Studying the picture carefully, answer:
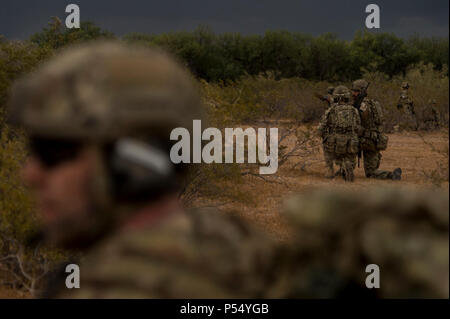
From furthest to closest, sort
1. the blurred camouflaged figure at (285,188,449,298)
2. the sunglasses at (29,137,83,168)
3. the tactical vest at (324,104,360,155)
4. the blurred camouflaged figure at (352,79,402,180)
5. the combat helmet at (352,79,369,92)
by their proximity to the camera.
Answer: the combat helmet at (352,79,369,92) → the blurred camouflaged figure at (352,79,402,180) → the tactical vest at (324,104,360,155) → the sunglasses at (29,137,83,168) → the blurred camouflaged figure at (285,188,449,298)

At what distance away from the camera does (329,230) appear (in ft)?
3.21

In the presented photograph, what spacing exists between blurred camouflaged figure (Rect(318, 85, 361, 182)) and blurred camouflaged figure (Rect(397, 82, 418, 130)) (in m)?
5.74

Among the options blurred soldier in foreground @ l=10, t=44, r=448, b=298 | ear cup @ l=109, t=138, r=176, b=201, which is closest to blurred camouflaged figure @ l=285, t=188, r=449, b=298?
blurred soldier in foreground @ l=10, t=44, r=448, b=298

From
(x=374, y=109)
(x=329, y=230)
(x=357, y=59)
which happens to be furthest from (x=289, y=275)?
(x=357, y=59)

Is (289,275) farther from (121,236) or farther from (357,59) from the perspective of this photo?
(357,59)

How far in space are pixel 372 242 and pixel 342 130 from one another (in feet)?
34.5

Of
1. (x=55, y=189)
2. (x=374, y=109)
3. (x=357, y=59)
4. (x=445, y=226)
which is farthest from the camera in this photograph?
(x=357, y=59)

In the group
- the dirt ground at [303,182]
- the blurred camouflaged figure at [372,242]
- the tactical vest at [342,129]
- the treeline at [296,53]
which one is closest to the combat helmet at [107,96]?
the blurred camouflaged figure at [372,242]

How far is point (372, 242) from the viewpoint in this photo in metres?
0.95

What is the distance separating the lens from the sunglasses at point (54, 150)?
106cm

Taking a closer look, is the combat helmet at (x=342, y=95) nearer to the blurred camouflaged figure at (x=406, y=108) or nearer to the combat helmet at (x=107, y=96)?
the blurred camouflaged figure at (x=406, y=108)

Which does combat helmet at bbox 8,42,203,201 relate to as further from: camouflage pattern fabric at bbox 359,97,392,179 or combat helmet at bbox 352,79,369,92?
combat helmet at bbox 352,79,369,92

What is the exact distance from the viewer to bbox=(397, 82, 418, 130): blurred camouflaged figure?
55.1 ft

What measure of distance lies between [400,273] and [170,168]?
1.45ft
